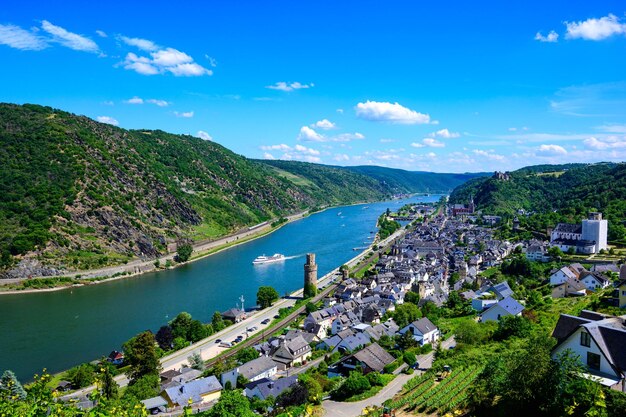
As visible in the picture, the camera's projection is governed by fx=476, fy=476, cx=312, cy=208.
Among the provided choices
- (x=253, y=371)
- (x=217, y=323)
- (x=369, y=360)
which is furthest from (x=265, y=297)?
(x=369, y=360)

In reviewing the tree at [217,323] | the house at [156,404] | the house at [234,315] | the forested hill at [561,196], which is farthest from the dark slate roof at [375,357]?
the forested hill at [561,196]

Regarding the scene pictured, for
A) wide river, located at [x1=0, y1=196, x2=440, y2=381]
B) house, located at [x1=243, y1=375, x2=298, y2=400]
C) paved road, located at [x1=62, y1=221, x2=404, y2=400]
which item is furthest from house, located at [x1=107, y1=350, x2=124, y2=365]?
house, located at [x1=243, y1=375, x2=298, y2=400]

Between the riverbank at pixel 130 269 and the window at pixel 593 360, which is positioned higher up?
the window at pixel 593 360

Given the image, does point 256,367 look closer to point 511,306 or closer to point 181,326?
point 181,326

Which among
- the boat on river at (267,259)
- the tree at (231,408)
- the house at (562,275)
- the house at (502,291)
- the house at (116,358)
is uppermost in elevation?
the house at (562,275)

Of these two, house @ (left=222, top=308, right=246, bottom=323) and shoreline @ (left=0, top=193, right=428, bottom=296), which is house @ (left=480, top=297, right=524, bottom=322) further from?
shoreline @ (left=0, top=193, right=428, bottom=296)

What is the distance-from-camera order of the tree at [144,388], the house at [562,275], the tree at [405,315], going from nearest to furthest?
the tree at [144,388], the tree at [405,315], the house at [562,275]

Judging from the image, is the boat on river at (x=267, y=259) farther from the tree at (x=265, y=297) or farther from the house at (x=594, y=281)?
the house at (x=594, y=281)
